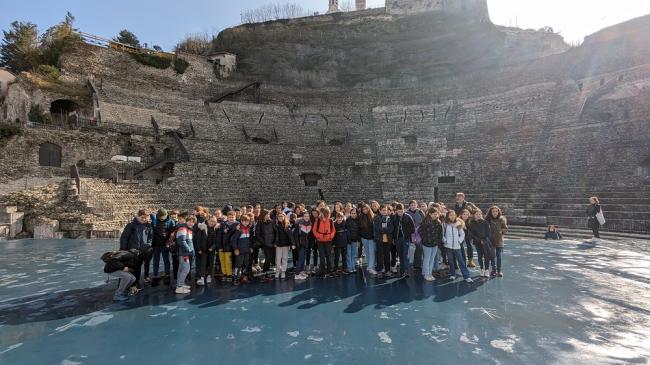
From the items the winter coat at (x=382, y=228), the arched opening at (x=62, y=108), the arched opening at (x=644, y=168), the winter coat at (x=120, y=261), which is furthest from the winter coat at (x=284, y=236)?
the arched opening at (x=62, y=108)

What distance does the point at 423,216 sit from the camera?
7930 millimetres

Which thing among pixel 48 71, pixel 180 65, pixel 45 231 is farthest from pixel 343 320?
pixel 180 65

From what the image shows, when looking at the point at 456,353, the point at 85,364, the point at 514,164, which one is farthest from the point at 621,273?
the point at 514,164

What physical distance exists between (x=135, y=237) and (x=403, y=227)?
5.43 metres

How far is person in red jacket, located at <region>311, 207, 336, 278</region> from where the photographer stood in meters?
7.54

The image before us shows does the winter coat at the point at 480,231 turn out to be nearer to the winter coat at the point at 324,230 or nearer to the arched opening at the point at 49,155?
the winter coat at the point at 324,230

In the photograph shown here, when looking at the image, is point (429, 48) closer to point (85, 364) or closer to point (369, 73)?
point (369, 73)

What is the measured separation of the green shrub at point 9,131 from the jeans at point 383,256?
22.1m

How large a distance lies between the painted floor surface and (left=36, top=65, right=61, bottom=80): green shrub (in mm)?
22972

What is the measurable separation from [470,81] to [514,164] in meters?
12.7

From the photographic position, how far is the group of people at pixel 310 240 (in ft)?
22.3

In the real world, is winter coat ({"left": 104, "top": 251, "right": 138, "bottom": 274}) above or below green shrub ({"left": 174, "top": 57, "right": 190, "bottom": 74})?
below

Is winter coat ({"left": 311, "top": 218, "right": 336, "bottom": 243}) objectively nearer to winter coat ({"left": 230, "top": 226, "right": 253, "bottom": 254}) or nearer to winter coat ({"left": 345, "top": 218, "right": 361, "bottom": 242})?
winter coat ({"left": 345, "top": 218, "right": 361, "bottom": 242})

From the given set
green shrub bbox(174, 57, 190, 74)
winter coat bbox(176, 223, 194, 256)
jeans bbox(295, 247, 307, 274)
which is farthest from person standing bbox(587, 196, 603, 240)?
green shrub bbox(174, 57, 190, 74)
